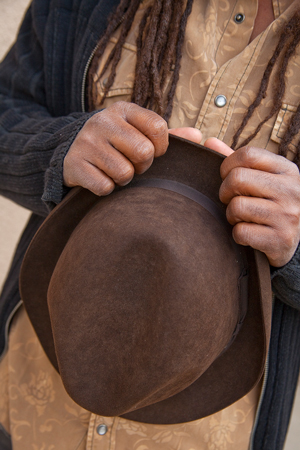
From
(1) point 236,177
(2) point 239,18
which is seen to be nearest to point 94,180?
(1) point 236,177

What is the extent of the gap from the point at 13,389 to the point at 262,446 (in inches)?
26.0

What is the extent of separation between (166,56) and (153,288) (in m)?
0.55

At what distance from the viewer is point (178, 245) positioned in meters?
0.54

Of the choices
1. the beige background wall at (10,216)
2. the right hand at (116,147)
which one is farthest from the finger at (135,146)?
the beige background wall at (10,216)

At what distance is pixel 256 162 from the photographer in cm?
58

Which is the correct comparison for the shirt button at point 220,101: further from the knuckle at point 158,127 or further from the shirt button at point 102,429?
the shirt button at point 102,429

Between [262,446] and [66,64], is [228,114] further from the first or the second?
[262,446]

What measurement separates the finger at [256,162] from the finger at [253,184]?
0.01 metres

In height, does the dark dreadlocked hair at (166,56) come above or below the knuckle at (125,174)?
above

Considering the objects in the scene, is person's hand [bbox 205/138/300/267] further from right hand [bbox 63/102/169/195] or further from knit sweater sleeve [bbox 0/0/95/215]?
knit sweater sleeve [bbox 0/0/95/215]

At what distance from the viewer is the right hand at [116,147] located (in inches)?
23.8

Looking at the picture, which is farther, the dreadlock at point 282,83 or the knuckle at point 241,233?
the dreadlock at point 282,83

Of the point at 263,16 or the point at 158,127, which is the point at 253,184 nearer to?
the point at 158,127

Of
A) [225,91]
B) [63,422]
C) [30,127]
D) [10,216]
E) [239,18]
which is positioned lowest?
[10,216]
